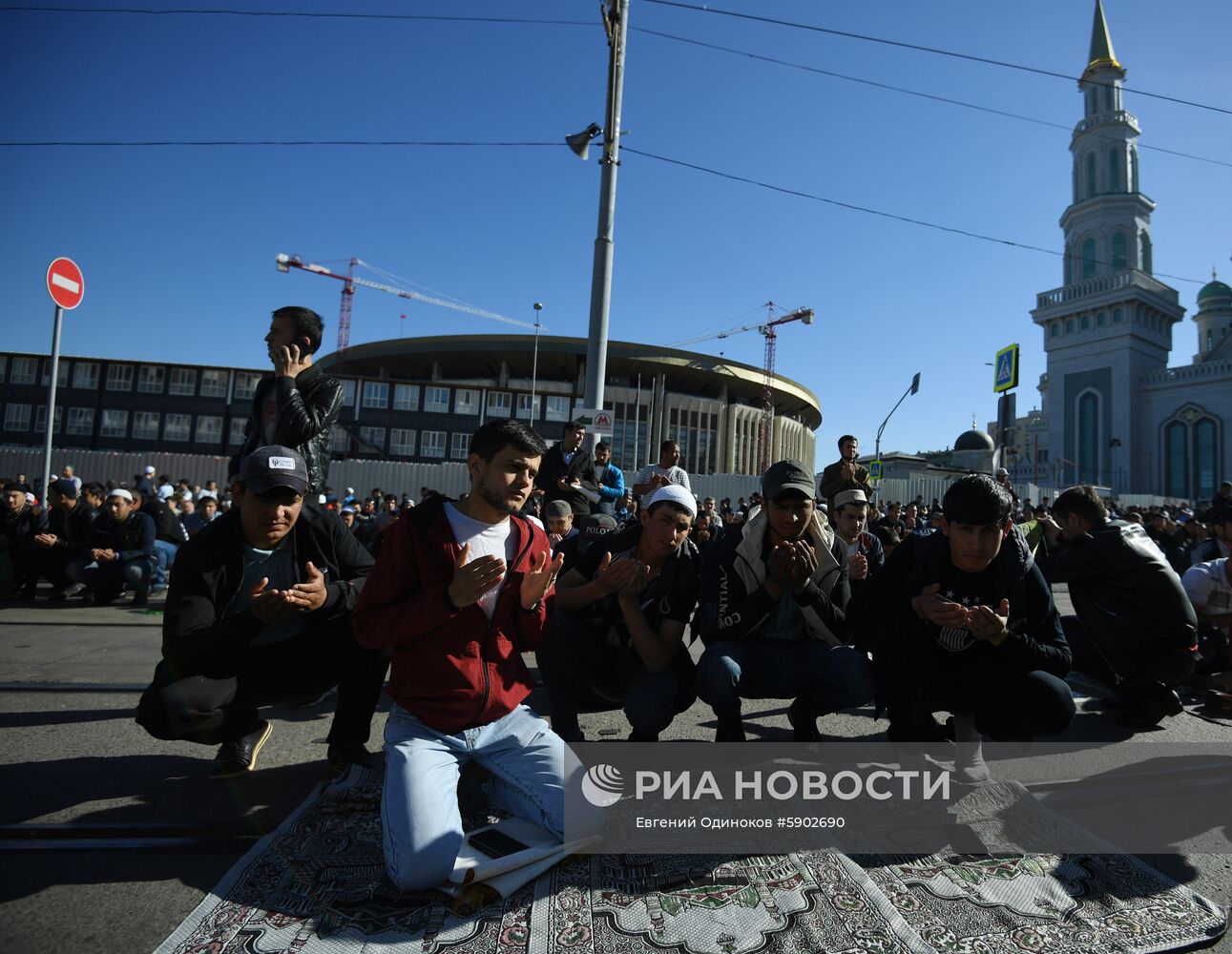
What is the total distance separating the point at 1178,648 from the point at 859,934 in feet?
10.6

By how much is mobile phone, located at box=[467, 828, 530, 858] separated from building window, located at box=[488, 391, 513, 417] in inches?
2033

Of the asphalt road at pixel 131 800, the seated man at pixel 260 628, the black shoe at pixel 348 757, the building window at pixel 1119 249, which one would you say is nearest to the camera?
the asphalt road at pixel 131 800

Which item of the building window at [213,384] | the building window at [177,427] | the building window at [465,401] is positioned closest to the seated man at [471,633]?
the building window at [465,401]

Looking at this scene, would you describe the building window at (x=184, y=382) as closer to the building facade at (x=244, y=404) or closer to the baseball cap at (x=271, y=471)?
the building facade at (x=244, y=404)

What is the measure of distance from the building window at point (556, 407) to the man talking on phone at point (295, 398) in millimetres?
49248

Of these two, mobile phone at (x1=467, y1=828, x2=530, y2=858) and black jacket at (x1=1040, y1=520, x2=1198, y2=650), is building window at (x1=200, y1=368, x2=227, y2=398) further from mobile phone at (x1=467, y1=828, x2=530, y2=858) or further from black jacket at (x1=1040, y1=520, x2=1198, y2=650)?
black jacket at (x1=1040, y1=520, x2=1198, y2=650)

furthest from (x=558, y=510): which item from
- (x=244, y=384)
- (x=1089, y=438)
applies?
(x=1089, y=438)

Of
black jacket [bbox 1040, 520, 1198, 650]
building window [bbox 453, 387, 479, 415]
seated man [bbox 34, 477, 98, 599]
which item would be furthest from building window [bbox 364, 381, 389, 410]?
black jacket [bbox 1040, 520, 1198, 650]

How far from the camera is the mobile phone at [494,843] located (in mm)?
2219

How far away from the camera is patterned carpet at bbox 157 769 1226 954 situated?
1894 mm

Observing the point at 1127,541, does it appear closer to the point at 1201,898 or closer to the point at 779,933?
the point at 1201,898

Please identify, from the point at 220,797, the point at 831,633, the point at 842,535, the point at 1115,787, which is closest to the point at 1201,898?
the point at 1115,787

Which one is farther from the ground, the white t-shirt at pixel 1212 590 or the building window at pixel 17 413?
the building window at pixel 17 413

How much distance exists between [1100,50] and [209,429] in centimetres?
9017
